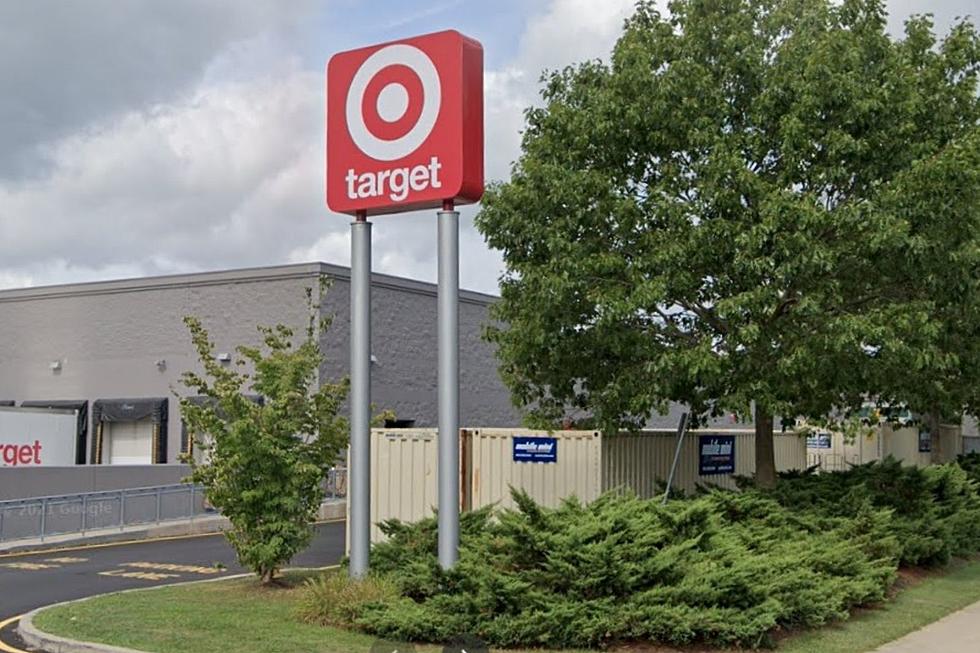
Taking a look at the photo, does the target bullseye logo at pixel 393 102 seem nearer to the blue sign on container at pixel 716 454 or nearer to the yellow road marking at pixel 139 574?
the yellow road marking at pixel 139 574

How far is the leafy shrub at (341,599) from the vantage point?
503 inches

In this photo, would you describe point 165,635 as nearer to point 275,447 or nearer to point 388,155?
point 275,447

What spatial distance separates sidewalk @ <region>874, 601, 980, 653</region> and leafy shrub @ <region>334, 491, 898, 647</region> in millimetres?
769

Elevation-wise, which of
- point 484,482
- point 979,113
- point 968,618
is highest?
point 979,113

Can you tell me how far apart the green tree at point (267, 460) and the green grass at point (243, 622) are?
69 cm

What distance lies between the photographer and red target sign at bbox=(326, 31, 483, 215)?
1367cm

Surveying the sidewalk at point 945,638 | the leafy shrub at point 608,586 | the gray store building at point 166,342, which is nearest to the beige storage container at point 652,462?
the leafy shrub at point 608,586

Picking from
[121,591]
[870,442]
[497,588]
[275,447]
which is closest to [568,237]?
[275,447]

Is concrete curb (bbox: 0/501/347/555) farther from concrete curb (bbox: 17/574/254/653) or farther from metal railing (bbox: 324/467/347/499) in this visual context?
concrete curb (bbox: 17/574/254/653)

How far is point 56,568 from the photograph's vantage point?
789 inches

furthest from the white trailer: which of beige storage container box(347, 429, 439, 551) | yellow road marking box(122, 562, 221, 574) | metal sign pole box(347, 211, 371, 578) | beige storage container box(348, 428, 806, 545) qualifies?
metal sign pole box(347, 211, 371, 578)

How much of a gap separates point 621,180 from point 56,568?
11.2 meters

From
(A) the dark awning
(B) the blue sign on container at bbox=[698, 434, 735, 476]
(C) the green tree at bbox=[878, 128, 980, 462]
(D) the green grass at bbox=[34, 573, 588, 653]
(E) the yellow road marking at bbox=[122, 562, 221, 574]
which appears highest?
(C) the green tree at bbox=[878, 128, 980, 462]

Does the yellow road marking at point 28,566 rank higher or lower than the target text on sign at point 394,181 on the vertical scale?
lower
